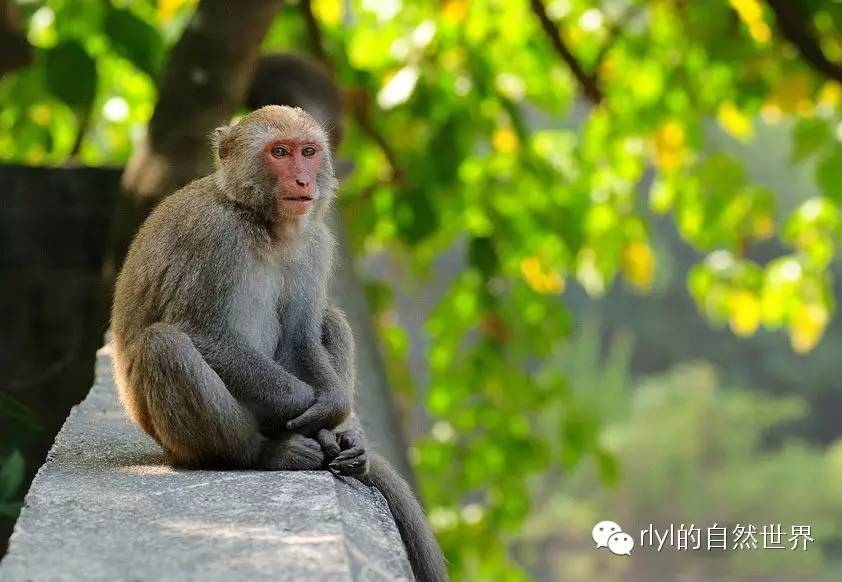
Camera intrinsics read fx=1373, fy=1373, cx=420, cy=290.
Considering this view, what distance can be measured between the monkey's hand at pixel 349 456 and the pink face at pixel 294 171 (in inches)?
27.0

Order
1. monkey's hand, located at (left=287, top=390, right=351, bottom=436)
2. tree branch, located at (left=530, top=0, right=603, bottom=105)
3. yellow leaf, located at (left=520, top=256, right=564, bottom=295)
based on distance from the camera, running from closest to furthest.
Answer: monkey's hand, located at (left=287, top=390, right=351, bottom=436) → tree branch, located at (left=530, top=0, right=603, bottom=105) → yellow leaf, located at (left=520, top=256, right=564, bottom=295)

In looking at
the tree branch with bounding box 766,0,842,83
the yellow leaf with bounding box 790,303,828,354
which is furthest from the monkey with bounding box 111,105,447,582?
the yellow leaf with bounding box 790,303,828,354

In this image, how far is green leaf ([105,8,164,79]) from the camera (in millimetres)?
6422

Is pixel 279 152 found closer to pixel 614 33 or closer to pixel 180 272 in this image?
pixel 180 272

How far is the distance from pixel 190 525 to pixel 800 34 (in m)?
4.74

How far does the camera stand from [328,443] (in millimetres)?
3871

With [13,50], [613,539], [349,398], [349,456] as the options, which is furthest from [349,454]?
[13,50]

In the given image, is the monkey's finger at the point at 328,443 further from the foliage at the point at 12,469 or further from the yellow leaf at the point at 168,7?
the yellow leaf at the point at 168,7

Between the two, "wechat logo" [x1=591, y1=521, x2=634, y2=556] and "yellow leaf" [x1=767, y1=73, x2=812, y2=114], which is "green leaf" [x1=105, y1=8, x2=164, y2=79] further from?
"yellow leaf" [x1=767, y1=73, x2=812, y2=114]

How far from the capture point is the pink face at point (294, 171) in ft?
13.2

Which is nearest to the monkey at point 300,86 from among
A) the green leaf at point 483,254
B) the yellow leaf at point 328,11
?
the yellow leaf at point 328,11

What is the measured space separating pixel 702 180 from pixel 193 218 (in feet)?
15.6

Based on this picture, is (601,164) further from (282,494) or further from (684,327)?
(684,327)

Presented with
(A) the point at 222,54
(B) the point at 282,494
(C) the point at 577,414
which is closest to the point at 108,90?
(A) the point at 222,54
